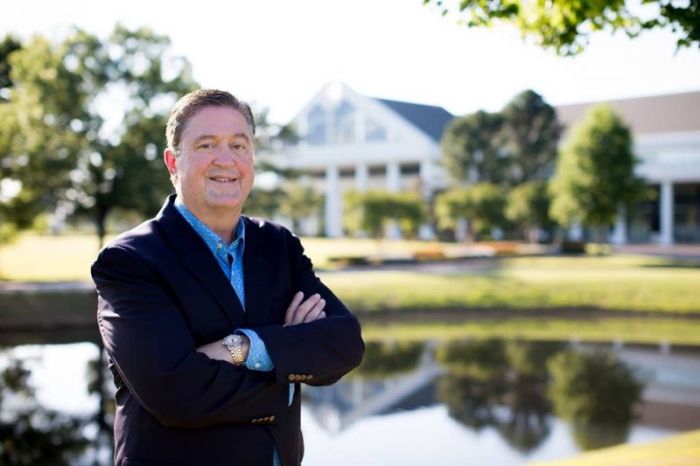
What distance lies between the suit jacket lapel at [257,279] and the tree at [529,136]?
39711 mm

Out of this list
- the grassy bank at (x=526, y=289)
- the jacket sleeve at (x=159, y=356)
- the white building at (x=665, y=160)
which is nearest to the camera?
the jacket sleeve at (x=159, y=356)

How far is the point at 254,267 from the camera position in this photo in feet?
7.68

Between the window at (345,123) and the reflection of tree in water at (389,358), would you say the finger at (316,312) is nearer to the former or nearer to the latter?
the reflection of tree in water at (389,358)

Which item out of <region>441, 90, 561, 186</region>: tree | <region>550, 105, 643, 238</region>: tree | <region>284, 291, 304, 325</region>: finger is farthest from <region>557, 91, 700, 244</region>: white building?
<region>284, 291, 304, 325</region>: finger

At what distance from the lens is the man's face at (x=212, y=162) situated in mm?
2297

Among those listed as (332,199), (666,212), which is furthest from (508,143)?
(332,199)

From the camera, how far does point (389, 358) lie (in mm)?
13016

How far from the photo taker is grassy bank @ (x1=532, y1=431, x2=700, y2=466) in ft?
18.9

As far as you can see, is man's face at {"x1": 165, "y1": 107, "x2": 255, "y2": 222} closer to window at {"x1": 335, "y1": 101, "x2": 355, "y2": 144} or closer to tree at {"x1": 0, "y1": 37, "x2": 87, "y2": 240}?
tree at {"x1": 0, "y1": 37, "x2": 87, "y2": 240}

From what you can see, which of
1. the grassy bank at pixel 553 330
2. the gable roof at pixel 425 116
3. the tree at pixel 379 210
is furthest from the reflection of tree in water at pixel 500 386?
the gable roof at pixel 425 116

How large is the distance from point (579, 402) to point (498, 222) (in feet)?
94.3

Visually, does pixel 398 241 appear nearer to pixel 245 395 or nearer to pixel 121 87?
pixel 121 87

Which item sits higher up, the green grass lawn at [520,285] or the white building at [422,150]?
the white building at [422,150]

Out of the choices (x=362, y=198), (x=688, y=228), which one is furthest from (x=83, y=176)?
(x=688, y=228)
